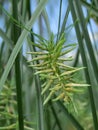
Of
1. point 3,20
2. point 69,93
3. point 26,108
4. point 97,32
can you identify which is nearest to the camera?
point 69,93

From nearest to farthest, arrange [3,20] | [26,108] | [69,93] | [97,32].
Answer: [69,93] < [26,108] < [3,20] < [97,32]

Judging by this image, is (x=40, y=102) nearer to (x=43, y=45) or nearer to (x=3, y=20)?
(x=43, y=45)

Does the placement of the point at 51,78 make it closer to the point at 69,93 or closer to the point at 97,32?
the point at 69,93

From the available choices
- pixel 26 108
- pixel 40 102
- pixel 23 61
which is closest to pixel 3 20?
pixel 26 108

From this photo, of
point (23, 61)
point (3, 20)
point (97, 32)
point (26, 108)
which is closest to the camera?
point (23, 61)

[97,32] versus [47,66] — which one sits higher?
[97,32]

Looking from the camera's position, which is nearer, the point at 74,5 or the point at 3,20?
the point at 74,5

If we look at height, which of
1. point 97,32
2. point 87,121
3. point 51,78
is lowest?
point 87,121

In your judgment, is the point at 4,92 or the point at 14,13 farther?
the point at 4,92

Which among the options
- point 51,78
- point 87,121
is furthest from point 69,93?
point 87,121
